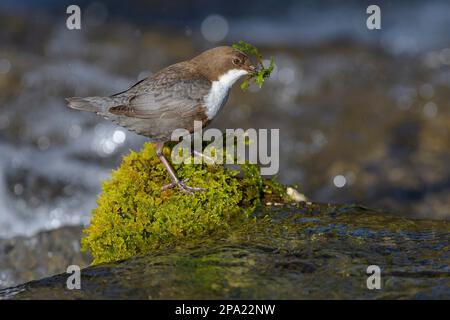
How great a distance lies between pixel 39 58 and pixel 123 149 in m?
2.47

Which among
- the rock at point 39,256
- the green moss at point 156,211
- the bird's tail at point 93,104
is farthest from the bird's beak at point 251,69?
the rock at point 39,256

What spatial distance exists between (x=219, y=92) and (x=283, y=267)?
1.89 meters

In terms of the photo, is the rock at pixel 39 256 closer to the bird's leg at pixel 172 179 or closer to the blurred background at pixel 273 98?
the blurred background at pixel 273 98

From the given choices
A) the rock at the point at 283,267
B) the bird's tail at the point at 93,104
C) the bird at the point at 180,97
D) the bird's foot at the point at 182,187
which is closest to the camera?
the rock at the point at 283,267

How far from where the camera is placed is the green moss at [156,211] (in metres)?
4.42

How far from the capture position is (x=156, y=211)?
177 inches

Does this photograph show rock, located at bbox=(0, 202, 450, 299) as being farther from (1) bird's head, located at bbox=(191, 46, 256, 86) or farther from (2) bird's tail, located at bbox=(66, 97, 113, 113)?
(2) bird's tail, located at bbox=(66, 97, 113, 113)

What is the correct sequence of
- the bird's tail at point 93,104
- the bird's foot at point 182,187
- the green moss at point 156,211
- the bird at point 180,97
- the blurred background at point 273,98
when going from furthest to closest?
the blurred background at point 273,98, the bird's tail at point 93,104, the bird at point 180,97, the bird's foot at point 182,187, the green moss at point 156,211

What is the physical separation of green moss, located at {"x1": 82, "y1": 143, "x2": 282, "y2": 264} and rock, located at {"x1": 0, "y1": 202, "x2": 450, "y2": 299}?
0.21 metres

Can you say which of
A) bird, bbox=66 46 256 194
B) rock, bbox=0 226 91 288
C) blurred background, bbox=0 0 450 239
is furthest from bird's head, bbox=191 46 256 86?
blurred background, bbox=0 0 450 239

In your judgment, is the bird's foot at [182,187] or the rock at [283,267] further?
the bird's foot at [182,187]

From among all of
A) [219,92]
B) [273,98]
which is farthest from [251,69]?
[273,98]
